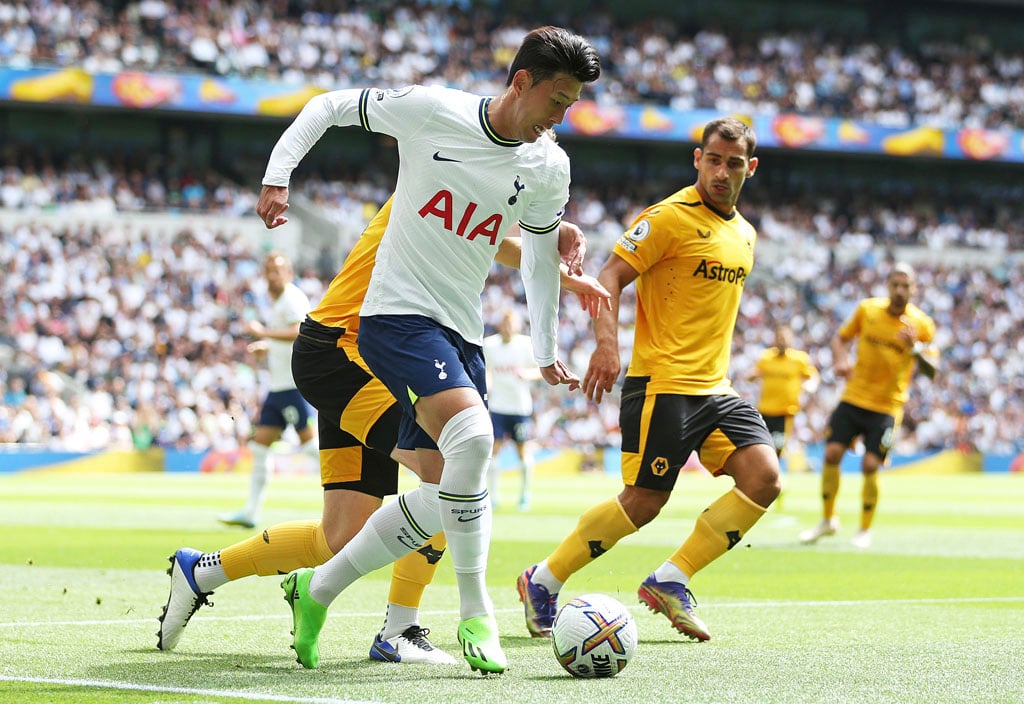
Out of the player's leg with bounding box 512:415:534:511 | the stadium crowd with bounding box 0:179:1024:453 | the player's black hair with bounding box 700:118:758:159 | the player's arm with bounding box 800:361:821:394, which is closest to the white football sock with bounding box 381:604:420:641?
the player's black hair with bounding box 700:118:758:159

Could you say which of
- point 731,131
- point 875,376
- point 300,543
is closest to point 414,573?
point 300,543

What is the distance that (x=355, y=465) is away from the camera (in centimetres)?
623

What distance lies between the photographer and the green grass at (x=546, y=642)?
16.9 feet

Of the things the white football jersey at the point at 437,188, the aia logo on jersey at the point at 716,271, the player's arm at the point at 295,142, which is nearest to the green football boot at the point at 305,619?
the white football jersey at the point at 437,188

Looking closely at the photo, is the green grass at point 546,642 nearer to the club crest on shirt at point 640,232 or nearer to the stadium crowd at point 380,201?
the club crest on shirt at point 640,232

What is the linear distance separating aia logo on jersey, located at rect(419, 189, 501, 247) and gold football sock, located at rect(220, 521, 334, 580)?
1447mm

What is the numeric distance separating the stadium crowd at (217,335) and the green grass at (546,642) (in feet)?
44.6

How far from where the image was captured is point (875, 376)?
13719mm

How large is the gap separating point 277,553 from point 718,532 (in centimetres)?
221

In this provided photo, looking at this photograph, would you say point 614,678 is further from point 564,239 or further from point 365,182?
point 365,182

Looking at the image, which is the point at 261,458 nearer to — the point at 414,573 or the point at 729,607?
the point at 729,607

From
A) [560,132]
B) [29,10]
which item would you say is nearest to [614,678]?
[29,10]

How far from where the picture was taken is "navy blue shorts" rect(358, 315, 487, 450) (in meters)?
5.43

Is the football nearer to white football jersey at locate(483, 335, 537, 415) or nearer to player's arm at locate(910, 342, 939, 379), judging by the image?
player's arm at locate(910, 342, 939, 379)
